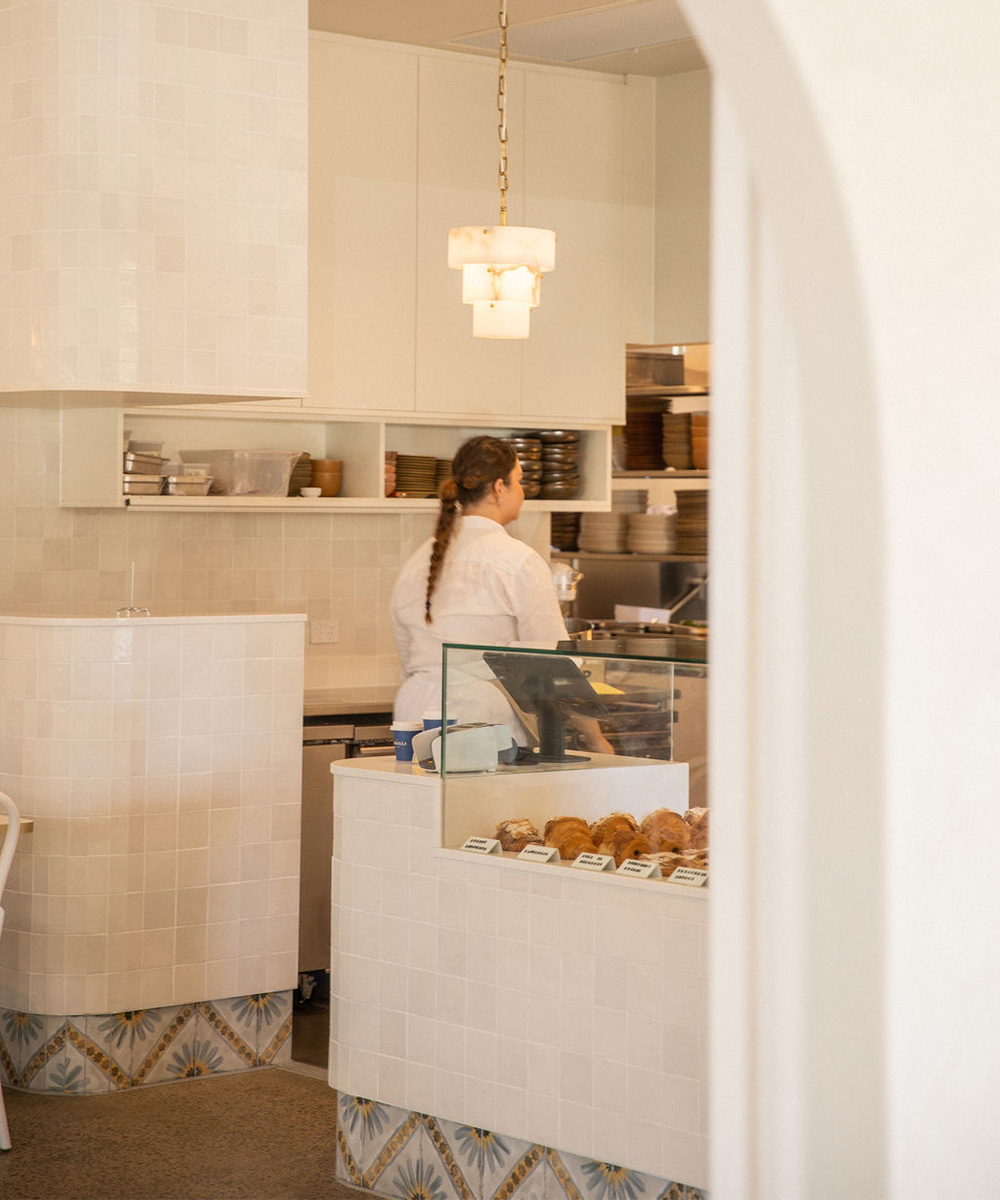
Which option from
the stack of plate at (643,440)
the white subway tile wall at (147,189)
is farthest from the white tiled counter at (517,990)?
the stack of plate at (643,440)

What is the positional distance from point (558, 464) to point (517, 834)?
308 cm

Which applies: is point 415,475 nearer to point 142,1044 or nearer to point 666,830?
point 142,1044

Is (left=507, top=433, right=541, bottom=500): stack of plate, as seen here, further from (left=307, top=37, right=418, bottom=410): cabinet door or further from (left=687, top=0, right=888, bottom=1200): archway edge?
(left=687, top=0, right=888, bottom=1200): archway edge

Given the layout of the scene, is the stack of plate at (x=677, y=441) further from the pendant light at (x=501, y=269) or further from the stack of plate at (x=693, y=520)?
the pendant light at (x=501, y=269)

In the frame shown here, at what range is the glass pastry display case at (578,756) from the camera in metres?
3.01

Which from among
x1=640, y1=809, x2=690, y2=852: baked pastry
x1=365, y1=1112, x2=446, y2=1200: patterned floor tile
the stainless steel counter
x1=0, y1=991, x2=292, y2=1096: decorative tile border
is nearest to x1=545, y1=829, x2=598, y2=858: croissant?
x1=640, y1=809, x2=690, y2=852: baked pastry

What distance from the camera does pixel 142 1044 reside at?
169 inches

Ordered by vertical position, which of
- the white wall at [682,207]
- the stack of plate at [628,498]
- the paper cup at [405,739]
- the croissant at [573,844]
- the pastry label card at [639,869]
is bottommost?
the pastry label card at [639,869]

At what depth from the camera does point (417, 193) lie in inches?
229

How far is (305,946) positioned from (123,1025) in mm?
861

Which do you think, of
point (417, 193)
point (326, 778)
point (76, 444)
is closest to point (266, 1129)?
point (326, 778)

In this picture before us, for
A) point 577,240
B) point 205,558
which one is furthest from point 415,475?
point 577,240

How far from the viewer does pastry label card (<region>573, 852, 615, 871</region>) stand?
3100 millimetres

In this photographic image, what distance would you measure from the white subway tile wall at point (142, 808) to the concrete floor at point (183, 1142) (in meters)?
0.27
